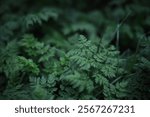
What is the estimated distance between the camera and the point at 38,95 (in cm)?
264

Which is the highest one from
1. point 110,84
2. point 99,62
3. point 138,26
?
point 138,26

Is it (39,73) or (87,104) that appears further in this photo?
(39,73)

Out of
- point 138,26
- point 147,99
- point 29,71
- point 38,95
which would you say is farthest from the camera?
point 138,26

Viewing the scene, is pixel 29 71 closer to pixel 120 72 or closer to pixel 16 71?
pixel 16 71

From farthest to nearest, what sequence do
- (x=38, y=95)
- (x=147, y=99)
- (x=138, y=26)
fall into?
(x=138, y=26)
(x=147, y=99)
(x=38, y=95)

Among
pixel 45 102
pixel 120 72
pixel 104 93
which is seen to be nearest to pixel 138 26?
pixel 120 72

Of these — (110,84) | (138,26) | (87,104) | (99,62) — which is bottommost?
(87,104)

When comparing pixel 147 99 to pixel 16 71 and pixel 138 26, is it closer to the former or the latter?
pixel 16 71

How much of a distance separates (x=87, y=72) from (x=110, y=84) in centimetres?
24

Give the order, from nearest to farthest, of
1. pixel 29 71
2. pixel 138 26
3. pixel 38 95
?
1. pixel 38 95
2. pixel 29 71
3. pixel 138 26

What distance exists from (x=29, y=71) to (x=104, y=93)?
0.79 meters

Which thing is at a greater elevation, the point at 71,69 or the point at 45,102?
the point at 71,69

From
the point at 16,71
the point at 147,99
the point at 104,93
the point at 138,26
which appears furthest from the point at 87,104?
the point at 138,26

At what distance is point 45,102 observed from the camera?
8.76 ft
